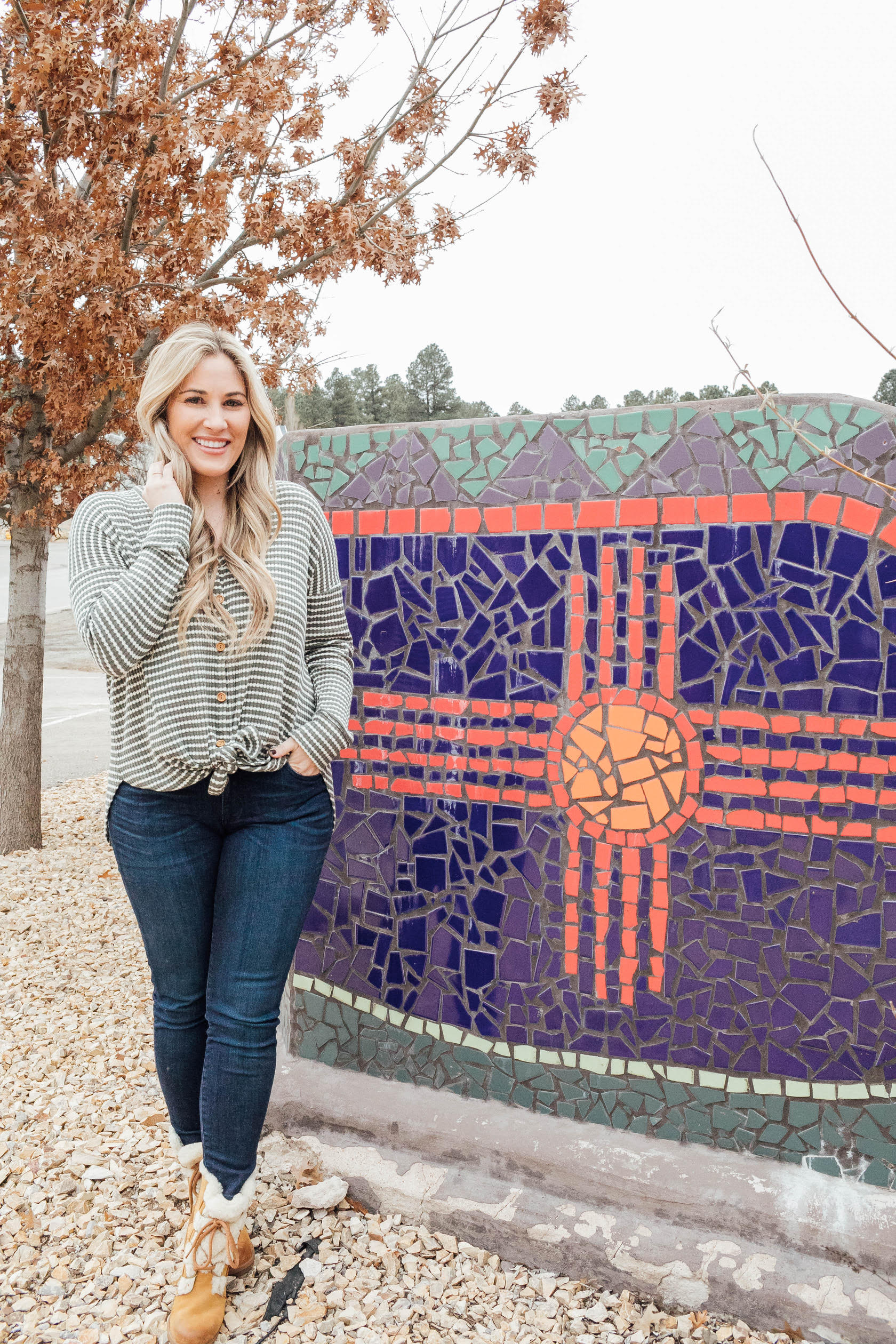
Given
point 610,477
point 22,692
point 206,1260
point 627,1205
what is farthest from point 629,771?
point 22,692

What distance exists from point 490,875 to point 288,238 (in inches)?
107

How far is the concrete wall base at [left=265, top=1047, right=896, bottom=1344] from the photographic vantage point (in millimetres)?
1877

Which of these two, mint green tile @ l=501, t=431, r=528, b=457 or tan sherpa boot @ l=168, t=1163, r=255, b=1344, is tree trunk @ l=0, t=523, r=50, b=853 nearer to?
mint green tile @ l=501, t=431, r=528, b=457

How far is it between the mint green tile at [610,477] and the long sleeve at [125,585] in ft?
3.27

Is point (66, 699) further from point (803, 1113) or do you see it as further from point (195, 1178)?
point (803, 1113)

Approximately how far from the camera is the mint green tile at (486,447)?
2.27m

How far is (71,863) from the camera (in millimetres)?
4711

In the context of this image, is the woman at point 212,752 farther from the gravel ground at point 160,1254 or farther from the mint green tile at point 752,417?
the mint green tile at point 752,417

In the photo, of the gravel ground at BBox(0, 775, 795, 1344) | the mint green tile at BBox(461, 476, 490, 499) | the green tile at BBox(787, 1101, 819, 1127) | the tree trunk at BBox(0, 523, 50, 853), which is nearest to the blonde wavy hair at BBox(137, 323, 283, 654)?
the mint green tile at BBox(461, 476, 490, 499)

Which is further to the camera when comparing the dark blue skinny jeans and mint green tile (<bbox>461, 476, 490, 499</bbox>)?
mint green tile (<bbox>461, 476, 490, 499</bbox>)

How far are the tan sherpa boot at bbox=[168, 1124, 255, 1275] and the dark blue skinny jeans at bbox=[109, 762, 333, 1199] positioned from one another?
0.27 ft

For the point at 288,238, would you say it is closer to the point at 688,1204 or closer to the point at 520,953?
the point at 520,953

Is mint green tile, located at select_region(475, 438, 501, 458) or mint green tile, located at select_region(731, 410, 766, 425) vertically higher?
mint green tile, located at select_region(731, 410, 766, 425)

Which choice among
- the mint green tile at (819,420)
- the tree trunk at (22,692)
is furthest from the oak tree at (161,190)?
the mint green tile at (819,420)
